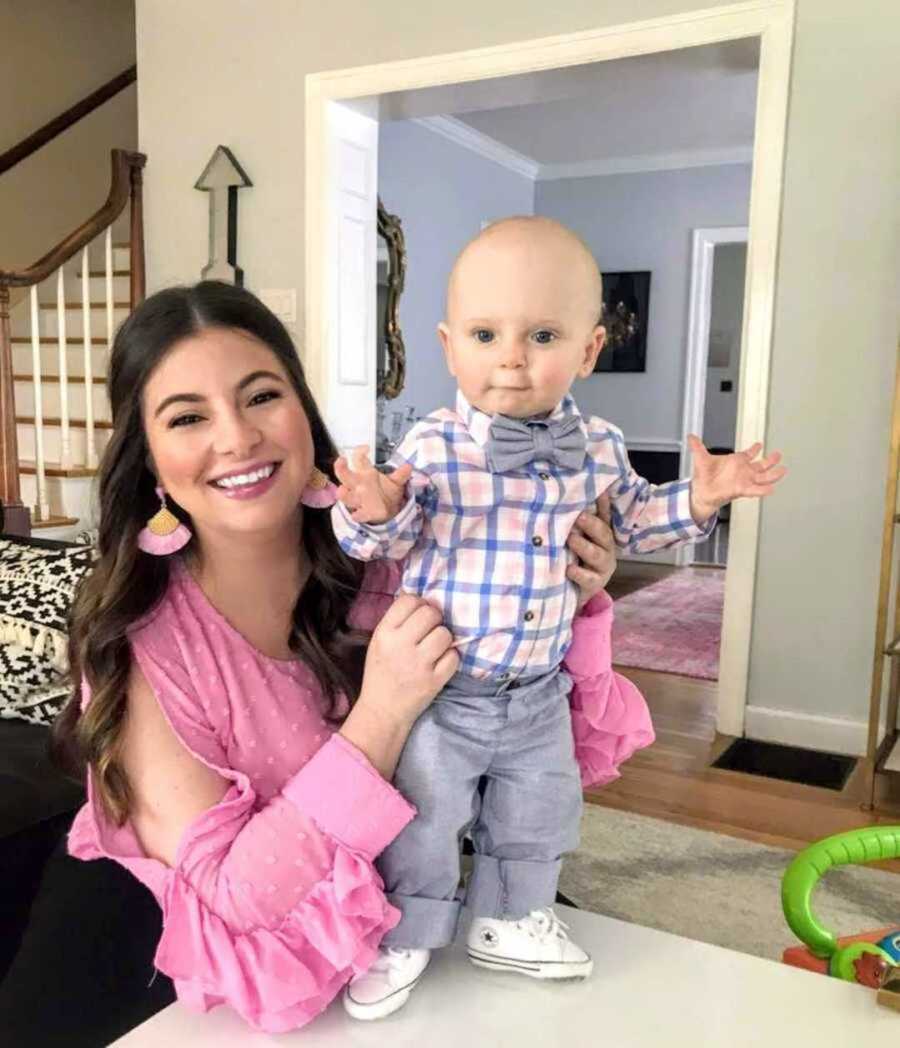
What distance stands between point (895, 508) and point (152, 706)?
2.36 m

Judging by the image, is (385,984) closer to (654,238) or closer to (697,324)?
(697,324)

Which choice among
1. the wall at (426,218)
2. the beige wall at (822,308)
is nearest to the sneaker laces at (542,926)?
the beige wall at (822,308)

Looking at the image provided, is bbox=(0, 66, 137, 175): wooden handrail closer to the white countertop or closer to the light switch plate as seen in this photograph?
the light switch plate

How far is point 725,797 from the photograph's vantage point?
8.99 ft

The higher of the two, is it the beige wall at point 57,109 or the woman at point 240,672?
the beige wall at point 57,109

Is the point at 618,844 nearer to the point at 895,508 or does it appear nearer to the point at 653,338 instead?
the point at 895,508

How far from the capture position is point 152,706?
912 millimetres

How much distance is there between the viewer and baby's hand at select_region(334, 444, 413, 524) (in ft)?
2.60

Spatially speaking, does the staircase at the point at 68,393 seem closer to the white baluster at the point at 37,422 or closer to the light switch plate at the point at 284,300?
the white baluster at the point at 37,422

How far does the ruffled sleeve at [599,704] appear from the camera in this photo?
3.18 ft

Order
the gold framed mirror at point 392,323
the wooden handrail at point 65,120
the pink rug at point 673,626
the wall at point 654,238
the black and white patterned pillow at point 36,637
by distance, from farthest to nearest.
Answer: the wall at point 654,238
the gold framed mirror at point 392,323
the wooden handrail at point 65,120
the pink rug at point 673,626
the black and white patterned pillow at point 36,637

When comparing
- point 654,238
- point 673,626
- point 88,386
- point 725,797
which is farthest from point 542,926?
point 654,238

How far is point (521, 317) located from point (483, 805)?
0.45 m

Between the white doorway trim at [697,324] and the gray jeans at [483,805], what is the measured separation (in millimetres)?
5948
